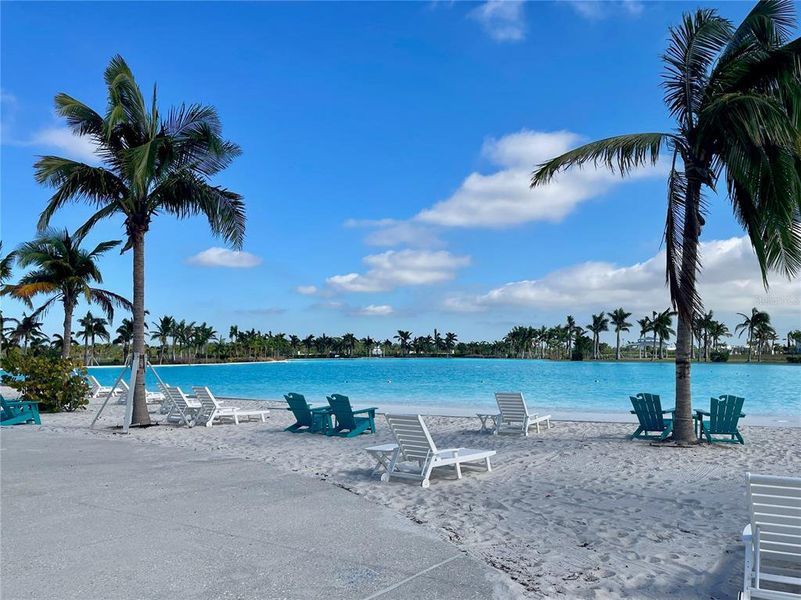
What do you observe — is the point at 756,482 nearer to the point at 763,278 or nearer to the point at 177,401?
the point at 763,278

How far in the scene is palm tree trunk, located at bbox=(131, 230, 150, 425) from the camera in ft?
43.4

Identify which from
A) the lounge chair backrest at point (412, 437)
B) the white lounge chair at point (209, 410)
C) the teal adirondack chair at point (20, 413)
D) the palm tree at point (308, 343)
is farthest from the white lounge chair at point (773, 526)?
the palm tree at point (308, 343)

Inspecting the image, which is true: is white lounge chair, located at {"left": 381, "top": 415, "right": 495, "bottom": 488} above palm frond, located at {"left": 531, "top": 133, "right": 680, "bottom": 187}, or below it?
below

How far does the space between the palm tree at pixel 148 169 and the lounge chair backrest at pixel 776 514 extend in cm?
1174

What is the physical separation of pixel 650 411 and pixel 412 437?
201 inches

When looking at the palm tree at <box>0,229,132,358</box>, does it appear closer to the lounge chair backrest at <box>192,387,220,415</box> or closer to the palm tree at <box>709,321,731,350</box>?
the lounge chair backrest at <box>192,387,220,415</box>

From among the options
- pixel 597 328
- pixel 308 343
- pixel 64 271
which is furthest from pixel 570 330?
pixel 64 271

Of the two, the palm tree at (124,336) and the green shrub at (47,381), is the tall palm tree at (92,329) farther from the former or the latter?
the green shrub at (47,381)

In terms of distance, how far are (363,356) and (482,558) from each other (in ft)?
479

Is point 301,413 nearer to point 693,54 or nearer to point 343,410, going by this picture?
point 343,410

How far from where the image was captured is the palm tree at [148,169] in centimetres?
1266

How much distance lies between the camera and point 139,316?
13.2 meters

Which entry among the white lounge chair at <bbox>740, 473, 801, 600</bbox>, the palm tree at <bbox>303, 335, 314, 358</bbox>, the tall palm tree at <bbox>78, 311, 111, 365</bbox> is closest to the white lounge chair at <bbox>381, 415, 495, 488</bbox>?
the white lounge chair at <bbox>740, 473, 801, 600</bbox>

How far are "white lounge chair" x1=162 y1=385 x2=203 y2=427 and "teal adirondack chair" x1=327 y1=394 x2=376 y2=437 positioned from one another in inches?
149
